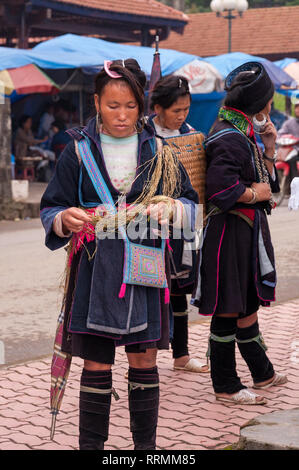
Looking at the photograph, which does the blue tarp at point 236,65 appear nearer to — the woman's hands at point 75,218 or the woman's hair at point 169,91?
the woman's hair at point 169,91

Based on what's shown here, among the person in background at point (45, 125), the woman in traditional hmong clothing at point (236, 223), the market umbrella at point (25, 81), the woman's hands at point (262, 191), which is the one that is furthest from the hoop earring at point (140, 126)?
the person in background at point (45, 125)

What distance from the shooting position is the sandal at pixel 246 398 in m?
4.71

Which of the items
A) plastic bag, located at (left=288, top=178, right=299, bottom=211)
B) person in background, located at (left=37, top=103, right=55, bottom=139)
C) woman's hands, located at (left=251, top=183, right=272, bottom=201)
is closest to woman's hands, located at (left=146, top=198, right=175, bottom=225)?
woman's hands, located at (left=251, top=183, right=272, bottom=201)

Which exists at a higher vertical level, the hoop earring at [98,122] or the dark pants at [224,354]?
the hoop earring at [98,122]

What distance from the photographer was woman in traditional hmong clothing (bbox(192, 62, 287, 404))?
4547mm

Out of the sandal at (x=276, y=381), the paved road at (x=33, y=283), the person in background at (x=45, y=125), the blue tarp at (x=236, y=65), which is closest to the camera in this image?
the sandal at (x=276, y=381)

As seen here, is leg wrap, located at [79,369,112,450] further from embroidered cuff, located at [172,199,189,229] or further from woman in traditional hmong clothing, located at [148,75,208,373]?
woman in traditional hmong clothing, located at [148,75,208,373]

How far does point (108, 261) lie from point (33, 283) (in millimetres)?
5009

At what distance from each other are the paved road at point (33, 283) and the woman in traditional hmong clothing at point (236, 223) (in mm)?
993

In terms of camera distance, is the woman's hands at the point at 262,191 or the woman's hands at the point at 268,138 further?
the woman's hands at the point at 268,138

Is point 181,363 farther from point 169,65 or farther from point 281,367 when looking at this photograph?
point 169,65

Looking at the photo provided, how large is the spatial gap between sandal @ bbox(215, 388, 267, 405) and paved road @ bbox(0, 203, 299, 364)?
1.34m

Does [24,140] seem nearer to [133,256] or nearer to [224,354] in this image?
[224,354]

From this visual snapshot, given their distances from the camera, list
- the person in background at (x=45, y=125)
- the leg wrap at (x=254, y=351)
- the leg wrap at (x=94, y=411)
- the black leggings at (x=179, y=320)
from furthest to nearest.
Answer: the person in background at (x=45, y=125) < the black leggings at (x=179, y=320) < the leg wrap at (x=254, y=351) < the leg wrap at (x=94, y=411)
